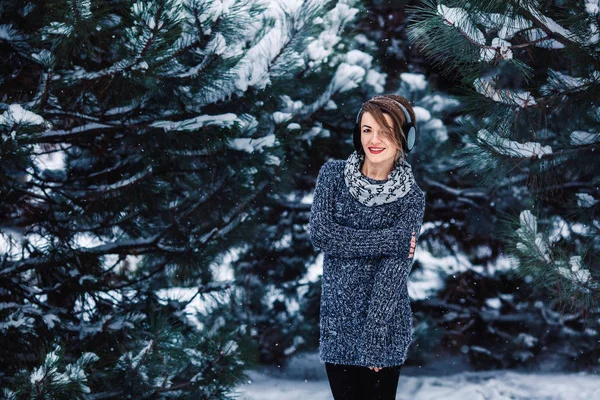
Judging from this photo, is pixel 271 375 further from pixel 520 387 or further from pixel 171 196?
pixel 171 196

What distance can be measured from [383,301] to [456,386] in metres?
3.43

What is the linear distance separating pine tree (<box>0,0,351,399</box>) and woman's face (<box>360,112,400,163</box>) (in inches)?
41.0

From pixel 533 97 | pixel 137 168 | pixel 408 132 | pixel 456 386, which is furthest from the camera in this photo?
pixel 456 386

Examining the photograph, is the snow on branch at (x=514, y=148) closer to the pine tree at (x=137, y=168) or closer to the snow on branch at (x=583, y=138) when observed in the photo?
the snow on branch at (x=583, y=138)

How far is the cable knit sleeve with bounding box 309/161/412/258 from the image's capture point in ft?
7.30

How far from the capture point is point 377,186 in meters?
2.24

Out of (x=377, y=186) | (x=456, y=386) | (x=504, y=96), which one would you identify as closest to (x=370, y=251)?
(x=377, y=186)

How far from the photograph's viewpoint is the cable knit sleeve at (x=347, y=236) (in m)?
2.22

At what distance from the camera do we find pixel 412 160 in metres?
4.91

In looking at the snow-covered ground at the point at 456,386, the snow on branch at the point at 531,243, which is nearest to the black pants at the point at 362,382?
the snow on branch at the point at 531,243

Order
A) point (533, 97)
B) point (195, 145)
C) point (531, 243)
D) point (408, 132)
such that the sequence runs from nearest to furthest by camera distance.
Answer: point (408, 132) < point (531, 243) < point (533, 97) < point (195, 145)

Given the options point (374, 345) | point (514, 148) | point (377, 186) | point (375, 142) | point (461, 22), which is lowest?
point (374, 345)

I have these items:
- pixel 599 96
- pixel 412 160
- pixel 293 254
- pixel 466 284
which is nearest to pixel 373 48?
pixel 412 160

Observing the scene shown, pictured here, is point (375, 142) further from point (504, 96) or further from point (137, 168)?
point (137, 168)
